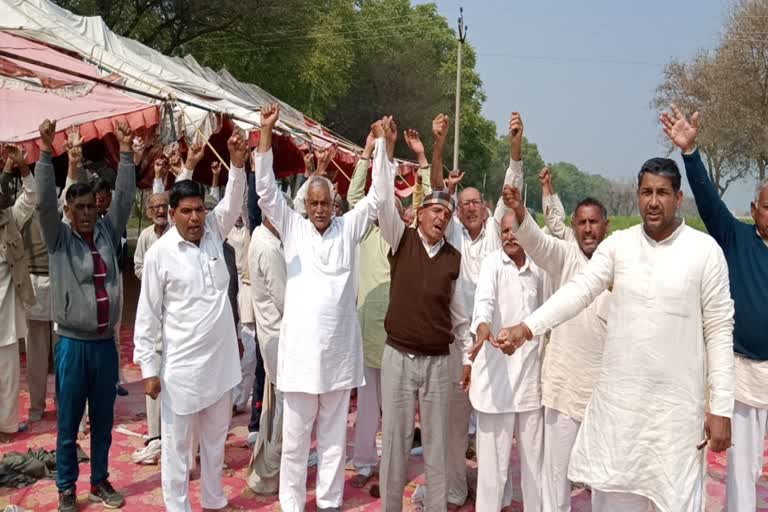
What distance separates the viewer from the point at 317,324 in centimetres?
398

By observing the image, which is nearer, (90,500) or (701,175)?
(701,175)

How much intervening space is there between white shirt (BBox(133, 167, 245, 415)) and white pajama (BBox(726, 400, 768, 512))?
2.92m

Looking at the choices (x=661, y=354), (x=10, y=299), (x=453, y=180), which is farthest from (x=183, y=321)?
(x=661, y=354)

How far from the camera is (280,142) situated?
10.1 metres

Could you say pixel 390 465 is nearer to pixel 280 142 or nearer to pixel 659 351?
pixel 659 351

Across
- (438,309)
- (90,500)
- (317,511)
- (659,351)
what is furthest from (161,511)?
(659,351)

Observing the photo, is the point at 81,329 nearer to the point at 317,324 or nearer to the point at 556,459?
the point at 317,324

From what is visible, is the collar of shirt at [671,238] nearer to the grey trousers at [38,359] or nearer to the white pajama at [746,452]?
the white pajama at [746,452]

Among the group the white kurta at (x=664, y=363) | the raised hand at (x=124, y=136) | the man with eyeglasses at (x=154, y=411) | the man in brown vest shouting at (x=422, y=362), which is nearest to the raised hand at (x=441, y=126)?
the man in brown vest shouting at (x=422, y=362)

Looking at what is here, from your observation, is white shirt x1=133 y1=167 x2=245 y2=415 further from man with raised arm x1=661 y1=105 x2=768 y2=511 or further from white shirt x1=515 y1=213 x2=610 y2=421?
man with raised arm x1=661 y1=105 x2=768 y2=511

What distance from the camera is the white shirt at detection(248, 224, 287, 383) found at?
4.79 meters

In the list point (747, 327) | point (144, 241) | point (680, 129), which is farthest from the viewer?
point (144, 241)

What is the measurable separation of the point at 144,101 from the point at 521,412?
5044 millimetres

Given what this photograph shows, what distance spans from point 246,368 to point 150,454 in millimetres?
1423
